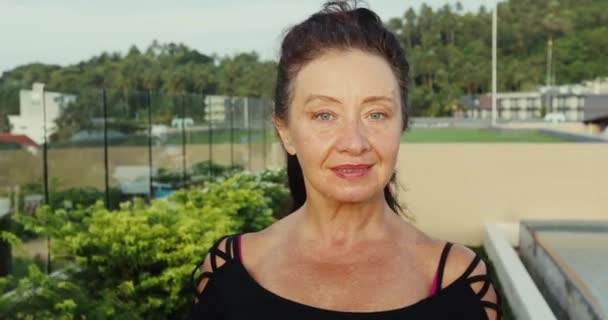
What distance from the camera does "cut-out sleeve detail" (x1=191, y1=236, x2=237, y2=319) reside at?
1.36 metres

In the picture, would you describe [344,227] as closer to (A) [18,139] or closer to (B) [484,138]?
(A) [18,139]

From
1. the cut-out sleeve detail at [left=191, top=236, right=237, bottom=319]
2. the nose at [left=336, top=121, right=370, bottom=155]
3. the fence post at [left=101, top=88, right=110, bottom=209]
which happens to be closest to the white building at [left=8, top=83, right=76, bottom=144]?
the fence post at [left=101, top=88, right=110, bottom=209]

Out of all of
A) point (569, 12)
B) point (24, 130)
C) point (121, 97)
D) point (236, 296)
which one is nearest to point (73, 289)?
point (24, 130)

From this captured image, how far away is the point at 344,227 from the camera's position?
1.34 meters

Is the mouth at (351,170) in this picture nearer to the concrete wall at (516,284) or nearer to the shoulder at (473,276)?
the shoulder at (473,276)

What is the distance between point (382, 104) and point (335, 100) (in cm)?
7

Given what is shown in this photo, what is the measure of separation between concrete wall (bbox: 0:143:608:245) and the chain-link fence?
18.0 inches

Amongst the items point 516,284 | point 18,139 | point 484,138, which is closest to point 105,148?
point 18,139

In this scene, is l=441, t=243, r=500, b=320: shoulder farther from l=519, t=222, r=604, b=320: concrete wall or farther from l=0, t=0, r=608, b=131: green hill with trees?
l=0, t=0, r=608, b=131: green hill with trees

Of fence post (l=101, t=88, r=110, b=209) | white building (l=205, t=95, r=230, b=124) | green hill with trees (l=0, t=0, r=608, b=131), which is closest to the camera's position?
fence post (l=101, t=88, r=110, b=209)

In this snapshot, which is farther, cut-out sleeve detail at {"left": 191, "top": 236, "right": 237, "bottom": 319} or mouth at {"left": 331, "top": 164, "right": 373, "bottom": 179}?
cut-out sleeve detail at {"left": 191, "top": 236, "right": 237, "bottom": 319}

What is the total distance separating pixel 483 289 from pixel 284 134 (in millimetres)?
408

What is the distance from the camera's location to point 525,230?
1063 centimetres

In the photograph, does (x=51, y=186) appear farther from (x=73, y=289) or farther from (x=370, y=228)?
(x=370, y=228)
